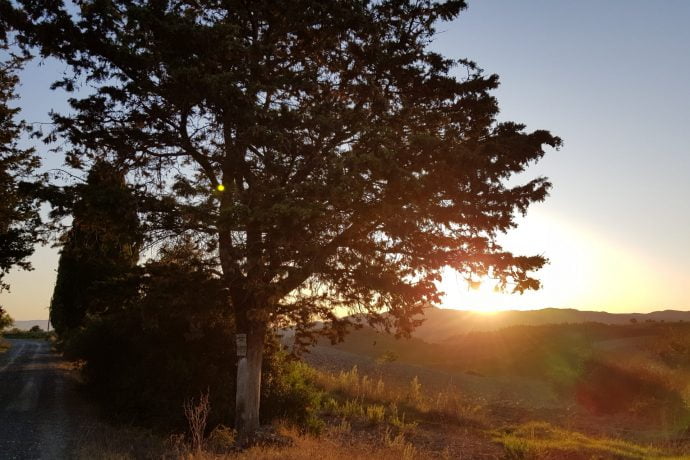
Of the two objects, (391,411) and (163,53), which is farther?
(391,411)

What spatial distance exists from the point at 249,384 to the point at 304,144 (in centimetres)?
637

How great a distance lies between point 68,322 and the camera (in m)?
30.7

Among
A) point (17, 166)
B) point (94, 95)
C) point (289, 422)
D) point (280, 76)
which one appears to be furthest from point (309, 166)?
point (17, 166)

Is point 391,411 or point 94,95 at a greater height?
point 94,95

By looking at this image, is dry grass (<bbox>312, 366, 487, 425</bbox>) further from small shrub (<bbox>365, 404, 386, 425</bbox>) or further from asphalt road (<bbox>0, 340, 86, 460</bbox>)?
asphalt road (<bbox>0, 340, 86, 460</bbox>)

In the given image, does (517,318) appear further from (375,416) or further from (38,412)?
(38,412)

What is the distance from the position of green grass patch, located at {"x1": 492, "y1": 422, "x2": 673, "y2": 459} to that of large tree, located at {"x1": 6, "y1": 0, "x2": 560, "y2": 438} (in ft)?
14.0

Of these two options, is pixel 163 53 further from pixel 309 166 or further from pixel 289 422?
pixel 289 422

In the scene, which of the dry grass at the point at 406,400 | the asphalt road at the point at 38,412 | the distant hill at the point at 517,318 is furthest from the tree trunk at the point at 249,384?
the distant hill at the point at 517,318

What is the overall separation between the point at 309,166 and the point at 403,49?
4451 mm

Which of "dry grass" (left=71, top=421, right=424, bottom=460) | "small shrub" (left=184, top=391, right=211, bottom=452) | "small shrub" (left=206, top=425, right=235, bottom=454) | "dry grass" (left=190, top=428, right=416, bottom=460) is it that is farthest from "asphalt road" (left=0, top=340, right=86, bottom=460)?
"dry grass" (left=190, top=428, right=416, bottom=460)

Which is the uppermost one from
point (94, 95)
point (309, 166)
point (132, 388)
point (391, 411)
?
point (94, 95)

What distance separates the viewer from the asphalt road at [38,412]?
1166 cm

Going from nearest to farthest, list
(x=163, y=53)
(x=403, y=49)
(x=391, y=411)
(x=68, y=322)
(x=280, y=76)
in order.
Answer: (x=163, y=53) < (x=280, y=76) < (x=403, y=49) < (x=391, y=411) < (x=68, y=322)
